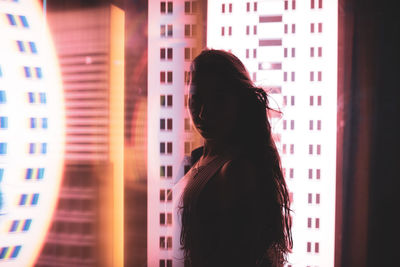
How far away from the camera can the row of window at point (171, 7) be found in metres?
1.92

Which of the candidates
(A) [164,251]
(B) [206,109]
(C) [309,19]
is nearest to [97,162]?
(A) [164,251]

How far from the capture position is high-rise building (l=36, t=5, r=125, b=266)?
211cm

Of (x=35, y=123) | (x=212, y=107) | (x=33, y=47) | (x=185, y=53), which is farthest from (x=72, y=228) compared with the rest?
(x=212, y=107)

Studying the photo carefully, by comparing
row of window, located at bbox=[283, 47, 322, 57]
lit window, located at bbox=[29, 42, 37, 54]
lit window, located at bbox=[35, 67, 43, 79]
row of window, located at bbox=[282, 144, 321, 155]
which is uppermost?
lit window, located at bbox=[29, 42, 37, 54]

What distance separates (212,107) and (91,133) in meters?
1.57

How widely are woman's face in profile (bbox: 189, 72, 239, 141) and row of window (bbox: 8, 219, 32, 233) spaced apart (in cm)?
202

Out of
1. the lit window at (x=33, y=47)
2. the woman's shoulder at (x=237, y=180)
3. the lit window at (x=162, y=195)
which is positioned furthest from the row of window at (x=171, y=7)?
the woman's shoulder at (x=237, y=180)

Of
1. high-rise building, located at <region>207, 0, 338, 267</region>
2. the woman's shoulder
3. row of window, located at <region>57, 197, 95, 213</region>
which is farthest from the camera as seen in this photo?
row of window, located at <region>57, 197, 95, 213</region>

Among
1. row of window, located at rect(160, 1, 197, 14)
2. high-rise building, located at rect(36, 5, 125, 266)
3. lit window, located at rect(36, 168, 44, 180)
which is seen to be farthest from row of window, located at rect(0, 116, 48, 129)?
row of window, located at rect(160, 1, 197, 14)

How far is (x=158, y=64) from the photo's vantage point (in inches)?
79.9

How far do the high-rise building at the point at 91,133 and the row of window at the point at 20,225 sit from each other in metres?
0.20

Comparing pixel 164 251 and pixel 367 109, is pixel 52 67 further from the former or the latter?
pixel 367 109

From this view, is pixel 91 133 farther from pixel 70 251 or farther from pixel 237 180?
pixel 237 180

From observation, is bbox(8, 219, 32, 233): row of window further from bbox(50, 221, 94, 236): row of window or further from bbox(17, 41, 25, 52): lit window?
bbox(17, 41, 25, 52): lit window
